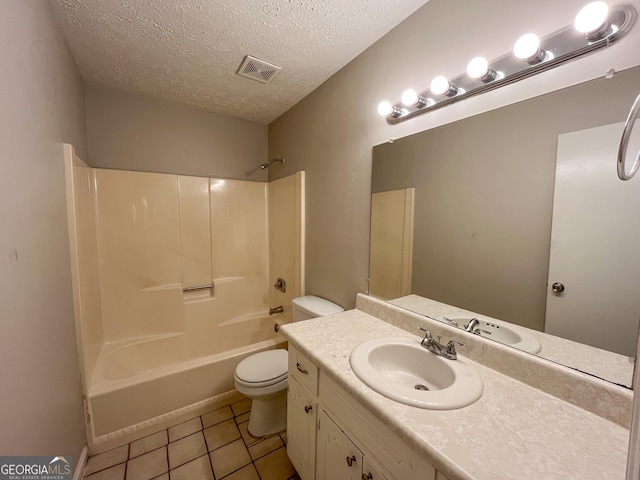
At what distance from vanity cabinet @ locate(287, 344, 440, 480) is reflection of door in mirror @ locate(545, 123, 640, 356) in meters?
0.68

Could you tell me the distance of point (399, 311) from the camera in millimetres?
1313

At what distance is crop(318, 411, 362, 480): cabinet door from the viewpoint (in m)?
0.87

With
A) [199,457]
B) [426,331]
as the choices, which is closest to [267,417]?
[199,457]

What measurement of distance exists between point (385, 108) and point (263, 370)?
5.92 feet

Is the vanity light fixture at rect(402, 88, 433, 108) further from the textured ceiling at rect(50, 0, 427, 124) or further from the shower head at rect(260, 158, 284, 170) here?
the shower head at rect(260, 158, 284, 170)

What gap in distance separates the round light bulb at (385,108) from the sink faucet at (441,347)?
113 centimetres

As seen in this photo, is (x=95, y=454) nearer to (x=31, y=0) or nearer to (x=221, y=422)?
(x=221, y=422)

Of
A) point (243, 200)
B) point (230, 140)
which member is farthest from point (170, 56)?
point (243, 200)

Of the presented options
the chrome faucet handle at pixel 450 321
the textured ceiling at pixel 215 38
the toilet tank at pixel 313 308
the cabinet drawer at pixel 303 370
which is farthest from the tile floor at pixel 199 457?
the textured ceiling at pixel 215 38

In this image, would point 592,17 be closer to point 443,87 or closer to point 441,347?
point 443,87

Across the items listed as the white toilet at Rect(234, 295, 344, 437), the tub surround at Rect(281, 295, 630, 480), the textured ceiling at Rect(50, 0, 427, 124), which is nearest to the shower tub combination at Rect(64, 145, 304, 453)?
the white toilet at Rect(234, 295, 344, 437)

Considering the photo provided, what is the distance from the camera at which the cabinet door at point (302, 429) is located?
1118mm

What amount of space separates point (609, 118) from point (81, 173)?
2.61 meters

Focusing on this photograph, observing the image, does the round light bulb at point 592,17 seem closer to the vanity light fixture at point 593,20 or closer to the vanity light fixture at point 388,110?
the vanity light fixture at point 593,20
